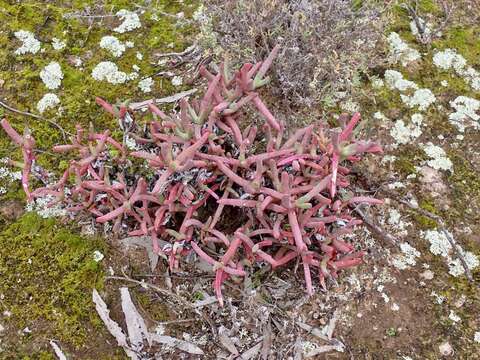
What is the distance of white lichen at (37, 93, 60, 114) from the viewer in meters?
3.08

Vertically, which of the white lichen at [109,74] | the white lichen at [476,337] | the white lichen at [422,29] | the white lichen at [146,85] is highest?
the white lichen at [422,29]

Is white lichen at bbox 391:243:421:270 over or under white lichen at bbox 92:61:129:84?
under

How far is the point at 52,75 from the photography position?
10.5ft

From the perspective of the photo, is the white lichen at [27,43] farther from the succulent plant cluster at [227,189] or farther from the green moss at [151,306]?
the green moss at [151,306]

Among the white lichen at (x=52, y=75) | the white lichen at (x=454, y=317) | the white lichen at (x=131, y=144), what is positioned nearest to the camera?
the white lichen at (x=454, y=317)

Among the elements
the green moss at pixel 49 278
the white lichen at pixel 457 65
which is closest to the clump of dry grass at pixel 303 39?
the white lichen at pixel 457 65

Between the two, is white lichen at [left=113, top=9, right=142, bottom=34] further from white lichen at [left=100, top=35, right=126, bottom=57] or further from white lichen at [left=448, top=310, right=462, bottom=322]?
white lichen at [left=448, top=310, right=462, bottom=322]

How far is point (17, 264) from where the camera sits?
2.66m

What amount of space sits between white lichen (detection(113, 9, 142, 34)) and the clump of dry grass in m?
0.46

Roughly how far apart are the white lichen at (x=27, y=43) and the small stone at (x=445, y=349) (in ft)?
9.08

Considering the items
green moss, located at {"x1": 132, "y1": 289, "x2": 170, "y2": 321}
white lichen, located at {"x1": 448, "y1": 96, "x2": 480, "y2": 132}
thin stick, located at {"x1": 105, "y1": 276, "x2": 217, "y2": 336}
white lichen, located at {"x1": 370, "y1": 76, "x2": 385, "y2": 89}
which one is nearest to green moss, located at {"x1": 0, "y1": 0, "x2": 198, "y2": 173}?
thin stick, located at {"x1": 105, "y1": 276, "x2": 217, "y2": 336}

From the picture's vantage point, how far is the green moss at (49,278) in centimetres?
255

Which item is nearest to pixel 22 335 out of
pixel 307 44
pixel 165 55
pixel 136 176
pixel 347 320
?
pixel 136 176

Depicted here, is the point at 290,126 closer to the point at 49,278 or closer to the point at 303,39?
the point at 303,39
